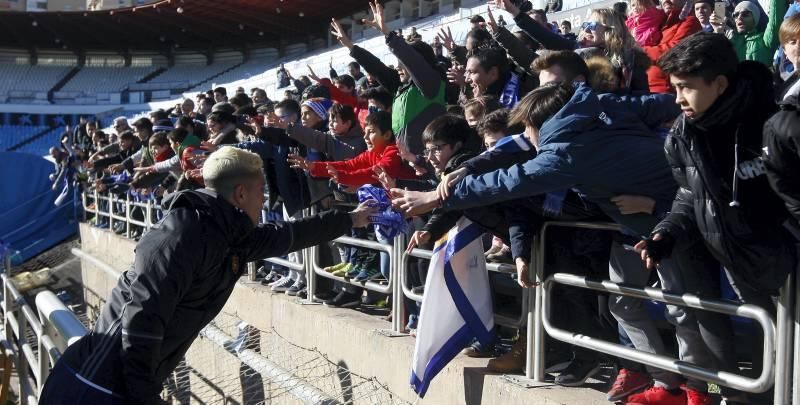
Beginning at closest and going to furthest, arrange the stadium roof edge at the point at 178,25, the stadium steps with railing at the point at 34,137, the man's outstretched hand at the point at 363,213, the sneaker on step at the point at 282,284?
the man's outstretched hand at the point at 363,213 → the sneaker on step at the point at 282,284 → the stadium roof edge at the point at 178,25 → the stadium steps with railing at the point at 34,137

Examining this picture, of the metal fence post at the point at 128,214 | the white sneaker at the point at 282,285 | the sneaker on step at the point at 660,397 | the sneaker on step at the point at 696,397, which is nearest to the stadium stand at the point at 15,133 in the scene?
the metal fence post at the point at 128,214

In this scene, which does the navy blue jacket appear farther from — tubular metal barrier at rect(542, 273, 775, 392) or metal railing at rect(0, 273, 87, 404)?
metal railing at rect(0, 273, 87, 404)

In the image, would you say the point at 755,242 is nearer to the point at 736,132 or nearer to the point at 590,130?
the point at 736,132

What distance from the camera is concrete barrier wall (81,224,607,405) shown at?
11.4 ft

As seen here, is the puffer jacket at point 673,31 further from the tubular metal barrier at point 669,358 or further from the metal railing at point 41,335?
the metal railing at point 41,335

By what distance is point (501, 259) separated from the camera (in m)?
4.40

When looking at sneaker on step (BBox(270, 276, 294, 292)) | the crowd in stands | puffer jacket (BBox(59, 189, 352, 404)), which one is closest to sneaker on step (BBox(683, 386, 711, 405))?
the crowd in stands

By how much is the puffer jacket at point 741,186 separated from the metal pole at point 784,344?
1.4 inches

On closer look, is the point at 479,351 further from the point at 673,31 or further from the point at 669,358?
the point at 673,31

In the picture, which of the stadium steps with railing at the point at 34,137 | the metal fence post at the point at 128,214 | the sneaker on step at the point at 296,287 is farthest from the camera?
the stadium steps with railing at the point at 34,137

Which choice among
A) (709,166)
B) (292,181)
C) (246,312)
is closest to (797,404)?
(709,166)

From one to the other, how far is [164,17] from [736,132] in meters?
36.3

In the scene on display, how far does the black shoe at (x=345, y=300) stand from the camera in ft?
18.1

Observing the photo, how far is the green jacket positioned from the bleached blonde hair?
10.9ft
